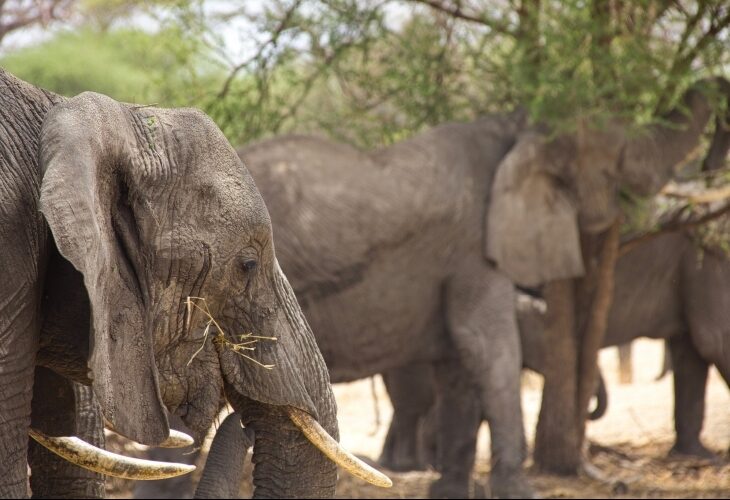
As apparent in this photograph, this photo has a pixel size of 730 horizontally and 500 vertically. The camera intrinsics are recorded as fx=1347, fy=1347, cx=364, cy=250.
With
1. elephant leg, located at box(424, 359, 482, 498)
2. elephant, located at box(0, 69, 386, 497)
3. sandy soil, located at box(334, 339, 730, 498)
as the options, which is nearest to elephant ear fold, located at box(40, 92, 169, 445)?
elephant, located at box(0, 69, 386, 497)

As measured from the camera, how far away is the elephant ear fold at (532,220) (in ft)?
20.8

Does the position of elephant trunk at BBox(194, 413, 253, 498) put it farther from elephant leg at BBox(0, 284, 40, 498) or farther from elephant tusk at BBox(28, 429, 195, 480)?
elephant leg at BBox(0, 284, 40, 498)

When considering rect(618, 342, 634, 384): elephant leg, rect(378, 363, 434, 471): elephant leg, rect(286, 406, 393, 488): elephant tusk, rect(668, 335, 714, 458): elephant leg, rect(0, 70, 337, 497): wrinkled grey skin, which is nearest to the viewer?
rect(0, 70, 337, 497): wrinkled grey skin

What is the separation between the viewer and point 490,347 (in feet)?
20.8

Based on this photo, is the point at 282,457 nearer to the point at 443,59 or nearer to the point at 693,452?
the point at 443,59

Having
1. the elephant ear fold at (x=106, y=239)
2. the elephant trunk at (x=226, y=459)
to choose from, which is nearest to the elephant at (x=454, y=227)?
the elephant trunk at (x=226, y=459)

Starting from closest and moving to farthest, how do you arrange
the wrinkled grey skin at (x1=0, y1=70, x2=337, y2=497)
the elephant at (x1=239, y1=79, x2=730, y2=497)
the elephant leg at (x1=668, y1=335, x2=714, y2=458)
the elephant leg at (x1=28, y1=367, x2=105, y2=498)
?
the wrinkled grey skin at (x1=0, y1=70, x2=337, y2=497), the elephant leg at (x1=28, y1=367, x2=105, y2=498), the elephant at (x1=239, y1=79, x2=730, y2=497), the elephant leg at (x1=668, y1=335, x2=714, y2=458)

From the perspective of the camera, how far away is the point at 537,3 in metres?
6.31

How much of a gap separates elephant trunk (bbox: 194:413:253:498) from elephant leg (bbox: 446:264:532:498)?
270 centimetres

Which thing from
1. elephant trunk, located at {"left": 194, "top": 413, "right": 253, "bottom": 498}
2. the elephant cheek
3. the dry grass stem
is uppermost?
the dry grass stem

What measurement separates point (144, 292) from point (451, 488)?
3.74 metres

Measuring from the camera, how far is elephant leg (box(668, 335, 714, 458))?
25.1ft

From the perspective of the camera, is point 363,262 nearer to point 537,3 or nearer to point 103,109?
point 537,3

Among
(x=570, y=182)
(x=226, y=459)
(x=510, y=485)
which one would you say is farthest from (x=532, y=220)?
(x=226, y=459)
